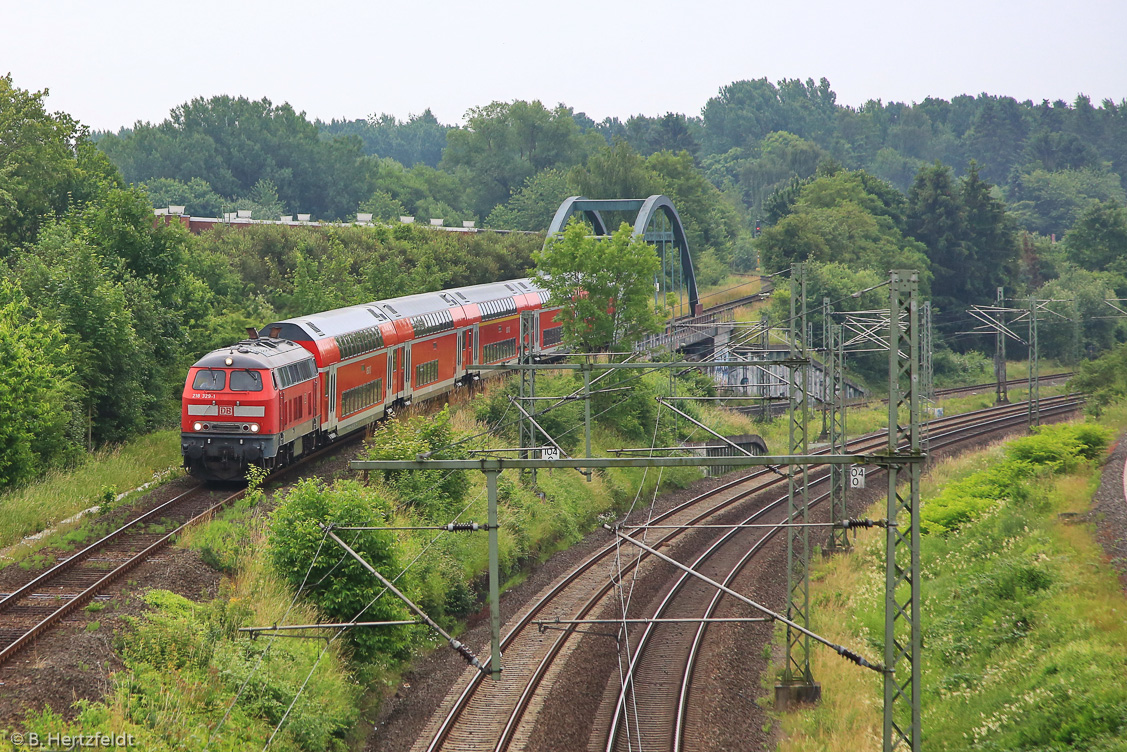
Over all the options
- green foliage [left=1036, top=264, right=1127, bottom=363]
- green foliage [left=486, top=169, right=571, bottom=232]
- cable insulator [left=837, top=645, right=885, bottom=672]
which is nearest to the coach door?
cable insulator [left=837, top=645, right=885, bottom=672]

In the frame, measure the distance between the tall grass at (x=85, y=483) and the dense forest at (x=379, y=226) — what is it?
65 cm

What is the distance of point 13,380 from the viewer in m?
24.5

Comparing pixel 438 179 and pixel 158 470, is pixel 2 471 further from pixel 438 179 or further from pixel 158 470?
pixel 438 179

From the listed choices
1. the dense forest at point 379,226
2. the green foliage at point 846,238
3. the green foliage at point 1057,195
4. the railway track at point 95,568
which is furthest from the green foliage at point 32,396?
the green foliage at point 1057,195

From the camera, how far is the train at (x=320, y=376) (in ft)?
83.1

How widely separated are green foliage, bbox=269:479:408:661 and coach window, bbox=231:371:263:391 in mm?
5130

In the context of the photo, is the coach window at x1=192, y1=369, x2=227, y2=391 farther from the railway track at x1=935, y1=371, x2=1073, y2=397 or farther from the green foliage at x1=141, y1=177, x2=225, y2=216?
the green foliage at x1=141, y1=177, x2=225, y2=216

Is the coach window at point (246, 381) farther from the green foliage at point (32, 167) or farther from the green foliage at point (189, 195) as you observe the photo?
the green foliage at point (189, 195)

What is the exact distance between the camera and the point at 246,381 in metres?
25.3

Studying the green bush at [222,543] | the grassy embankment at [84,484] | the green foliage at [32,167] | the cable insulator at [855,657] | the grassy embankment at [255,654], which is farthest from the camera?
the green foliage at [32,167]

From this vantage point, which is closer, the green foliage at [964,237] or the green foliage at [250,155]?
the green foliage at [964,237]

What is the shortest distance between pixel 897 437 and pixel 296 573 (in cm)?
1220

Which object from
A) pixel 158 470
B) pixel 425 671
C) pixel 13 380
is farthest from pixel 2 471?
pixel 425 671

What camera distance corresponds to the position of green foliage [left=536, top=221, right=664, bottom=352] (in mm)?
42438
